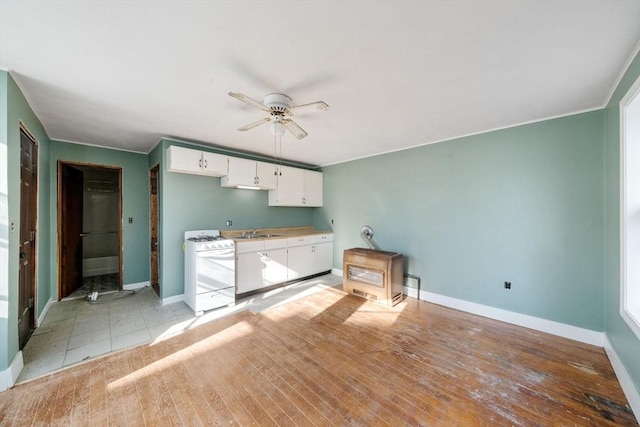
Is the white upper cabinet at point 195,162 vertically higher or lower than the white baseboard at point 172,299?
higher

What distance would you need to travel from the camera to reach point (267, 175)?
427 cm

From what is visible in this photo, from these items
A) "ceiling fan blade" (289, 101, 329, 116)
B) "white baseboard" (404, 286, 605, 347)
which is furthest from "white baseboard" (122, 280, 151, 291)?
"white baseboard" (404, 286, 605, 347)

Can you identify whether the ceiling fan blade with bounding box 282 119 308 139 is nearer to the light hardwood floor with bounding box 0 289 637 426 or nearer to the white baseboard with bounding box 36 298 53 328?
the light hardwood floor with bounding box 0 289 637 426

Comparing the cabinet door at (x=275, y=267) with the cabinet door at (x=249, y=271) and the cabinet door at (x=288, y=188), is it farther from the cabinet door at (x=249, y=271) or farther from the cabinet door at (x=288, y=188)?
the cabinet door at (x=288, y=188)

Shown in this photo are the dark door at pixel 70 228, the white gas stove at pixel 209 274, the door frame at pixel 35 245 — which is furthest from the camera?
the dark door at pixel 70 228

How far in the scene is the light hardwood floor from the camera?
1603 millimetres

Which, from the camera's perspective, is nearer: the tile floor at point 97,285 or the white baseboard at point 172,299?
the white baseboard at point 172,299

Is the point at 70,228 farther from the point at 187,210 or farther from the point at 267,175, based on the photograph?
the point at 267,175

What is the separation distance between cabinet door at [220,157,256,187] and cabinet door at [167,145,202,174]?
1.54 feet

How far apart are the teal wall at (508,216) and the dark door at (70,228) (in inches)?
194

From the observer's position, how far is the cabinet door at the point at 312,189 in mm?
4957

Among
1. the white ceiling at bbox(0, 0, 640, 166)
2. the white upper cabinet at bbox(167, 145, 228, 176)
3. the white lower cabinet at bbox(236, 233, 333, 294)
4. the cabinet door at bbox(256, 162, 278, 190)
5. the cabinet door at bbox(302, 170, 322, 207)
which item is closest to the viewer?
the white ceiling at bbox(0, 0, 640, 166)

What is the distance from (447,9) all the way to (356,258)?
10.3 ft

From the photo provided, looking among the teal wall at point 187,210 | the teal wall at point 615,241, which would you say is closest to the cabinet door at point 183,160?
the teal wall at point 187,210
